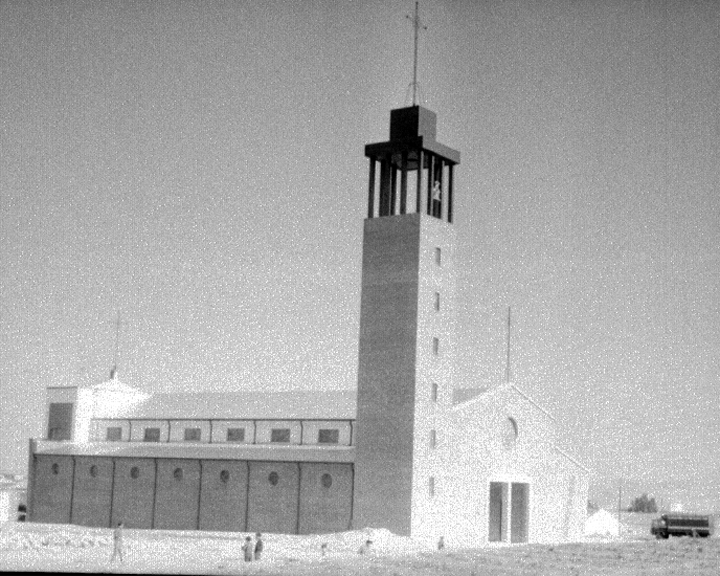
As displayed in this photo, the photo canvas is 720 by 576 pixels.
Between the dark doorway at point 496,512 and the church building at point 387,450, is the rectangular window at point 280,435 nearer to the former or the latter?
the church building at point 387,450

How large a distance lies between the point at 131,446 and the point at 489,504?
18918 millimetres

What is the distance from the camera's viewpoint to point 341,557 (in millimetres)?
43500

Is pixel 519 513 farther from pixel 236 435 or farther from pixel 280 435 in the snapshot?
pixel 236 435

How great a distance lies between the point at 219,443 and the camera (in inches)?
2425

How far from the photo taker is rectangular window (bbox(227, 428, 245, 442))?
6150 centimetres

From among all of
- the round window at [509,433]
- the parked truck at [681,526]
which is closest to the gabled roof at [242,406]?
the round window at [509,433]

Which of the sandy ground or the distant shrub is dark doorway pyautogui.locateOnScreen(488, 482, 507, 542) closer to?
the sandy ground

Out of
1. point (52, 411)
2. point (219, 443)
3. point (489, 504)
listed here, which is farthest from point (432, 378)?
point (52, 411)

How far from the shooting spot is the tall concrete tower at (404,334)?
52.1 metres

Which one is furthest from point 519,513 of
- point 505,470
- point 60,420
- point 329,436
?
point 60,420

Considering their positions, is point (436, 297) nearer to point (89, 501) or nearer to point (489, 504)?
point (489, 504)

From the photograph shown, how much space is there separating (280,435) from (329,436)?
10.2 ft

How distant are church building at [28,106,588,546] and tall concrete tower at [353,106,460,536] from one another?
0.07 meters

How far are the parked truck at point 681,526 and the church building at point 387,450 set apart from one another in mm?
5677
